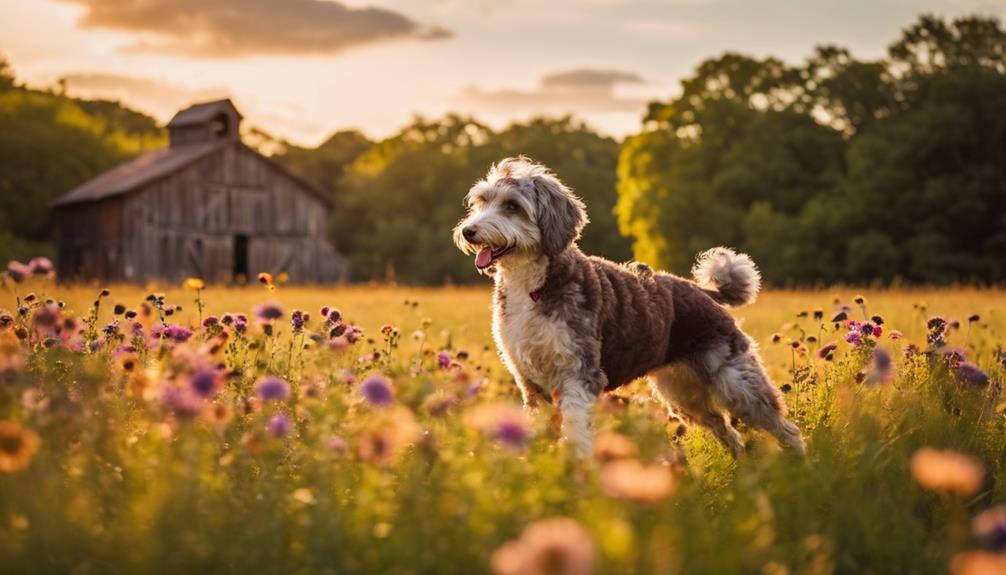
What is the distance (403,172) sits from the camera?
78500mm

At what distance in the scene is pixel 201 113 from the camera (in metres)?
50.9

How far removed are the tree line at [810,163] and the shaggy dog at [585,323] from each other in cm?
2824

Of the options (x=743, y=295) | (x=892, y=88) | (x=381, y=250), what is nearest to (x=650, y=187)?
(x=892, y=88)

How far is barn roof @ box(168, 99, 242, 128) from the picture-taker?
50.3 metres

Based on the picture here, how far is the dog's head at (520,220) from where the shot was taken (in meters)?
6.80

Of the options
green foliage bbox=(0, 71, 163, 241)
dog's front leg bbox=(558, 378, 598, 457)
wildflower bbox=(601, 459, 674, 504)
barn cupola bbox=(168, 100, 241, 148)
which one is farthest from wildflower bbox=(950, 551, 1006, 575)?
green foliage bbox=(0, 71, 163, 241)

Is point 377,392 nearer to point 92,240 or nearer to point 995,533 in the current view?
point 995,533

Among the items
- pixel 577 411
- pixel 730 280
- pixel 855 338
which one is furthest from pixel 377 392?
pixel 730 280

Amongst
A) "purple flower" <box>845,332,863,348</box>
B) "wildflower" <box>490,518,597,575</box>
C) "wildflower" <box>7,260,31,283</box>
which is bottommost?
"purple flower" <box>845,332,863,348</box>

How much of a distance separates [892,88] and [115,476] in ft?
168

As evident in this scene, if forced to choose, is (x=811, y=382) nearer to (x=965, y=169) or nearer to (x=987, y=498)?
(x=987, y=498)

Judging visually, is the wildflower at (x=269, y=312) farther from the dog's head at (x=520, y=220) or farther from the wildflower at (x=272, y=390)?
the dog's head at (x=520, y=220)

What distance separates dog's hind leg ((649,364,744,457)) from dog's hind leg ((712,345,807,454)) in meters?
0.23

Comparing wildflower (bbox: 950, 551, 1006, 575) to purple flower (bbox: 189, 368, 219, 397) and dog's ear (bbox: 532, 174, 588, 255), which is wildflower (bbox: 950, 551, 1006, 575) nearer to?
purple flower (bbox: 189, 368, 219, 397)
